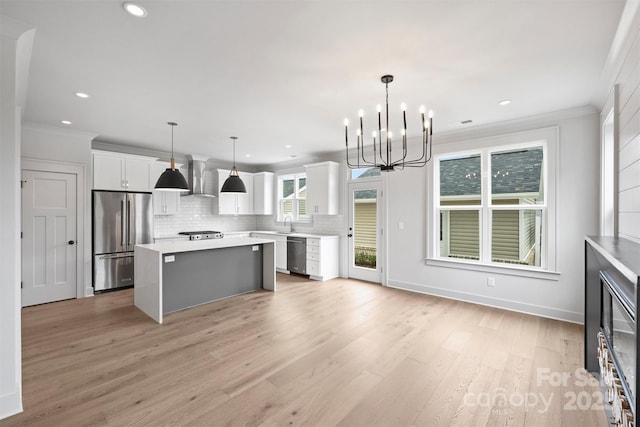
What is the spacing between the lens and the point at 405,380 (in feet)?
7.96

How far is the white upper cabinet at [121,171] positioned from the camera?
196 inches

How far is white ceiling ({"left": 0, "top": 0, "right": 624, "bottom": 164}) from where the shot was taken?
190cm

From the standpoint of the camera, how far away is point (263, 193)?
751cm

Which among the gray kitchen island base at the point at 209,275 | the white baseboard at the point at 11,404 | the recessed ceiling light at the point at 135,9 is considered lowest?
the white baseboard at the point at 11,404

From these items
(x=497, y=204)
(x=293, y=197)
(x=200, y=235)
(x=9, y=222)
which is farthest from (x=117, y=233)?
(x=497, y=204)

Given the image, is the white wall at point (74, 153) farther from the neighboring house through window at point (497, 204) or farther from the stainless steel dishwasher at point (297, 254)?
the neighboring house through window at point (497, 204)

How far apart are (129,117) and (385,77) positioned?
3.45 meters

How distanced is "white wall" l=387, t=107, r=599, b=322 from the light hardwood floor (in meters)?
0.25

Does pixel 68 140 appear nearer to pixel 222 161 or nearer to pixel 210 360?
pixel 222 161

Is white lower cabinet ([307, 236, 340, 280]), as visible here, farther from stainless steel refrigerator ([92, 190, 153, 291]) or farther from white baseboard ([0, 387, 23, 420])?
white baseboard ([0, 387, 23, 420])

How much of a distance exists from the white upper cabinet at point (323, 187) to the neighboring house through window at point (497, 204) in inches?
80.7

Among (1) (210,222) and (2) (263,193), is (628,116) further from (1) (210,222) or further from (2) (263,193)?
(1) (210,222)

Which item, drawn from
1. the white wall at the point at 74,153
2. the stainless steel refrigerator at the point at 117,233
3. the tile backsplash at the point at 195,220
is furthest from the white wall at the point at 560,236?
the white wall at the point at 74,153

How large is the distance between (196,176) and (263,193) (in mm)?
1655
